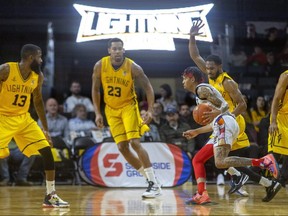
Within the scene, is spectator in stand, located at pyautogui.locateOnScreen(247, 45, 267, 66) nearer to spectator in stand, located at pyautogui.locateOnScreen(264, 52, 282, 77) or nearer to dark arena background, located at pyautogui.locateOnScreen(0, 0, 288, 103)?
spectator in stand, located at pyautogui.locateOnScreen(264, 52, 282, 77)

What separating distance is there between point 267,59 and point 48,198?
27.6 feet

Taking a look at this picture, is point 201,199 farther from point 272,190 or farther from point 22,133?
point 22,133

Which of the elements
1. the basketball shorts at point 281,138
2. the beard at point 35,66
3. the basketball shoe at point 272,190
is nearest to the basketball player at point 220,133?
the basketball shoe at point 272,190

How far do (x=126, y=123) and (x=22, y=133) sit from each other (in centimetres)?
154

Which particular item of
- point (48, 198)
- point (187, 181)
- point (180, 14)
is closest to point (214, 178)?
point (187, 181)

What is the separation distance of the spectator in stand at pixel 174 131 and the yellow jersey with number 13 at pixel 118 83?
9.15 ft

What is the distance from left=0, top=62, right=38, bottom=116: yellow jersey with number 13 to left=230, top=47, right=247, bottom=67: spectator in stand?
7726 millimetres

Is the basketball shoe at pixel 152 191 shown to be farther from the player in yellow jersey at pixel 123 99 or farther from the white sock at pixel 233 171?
the white sock at pixel 233 171

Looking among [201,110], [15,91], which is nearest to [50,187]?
[15,91]

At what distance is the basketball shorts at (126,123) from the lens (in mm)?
7766

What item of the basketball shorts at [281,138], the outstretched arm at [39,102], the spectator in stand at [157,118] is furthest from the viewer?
the spectator in stand at [157,118]

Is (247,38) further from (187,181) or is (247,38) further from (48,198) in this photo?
(48,198)

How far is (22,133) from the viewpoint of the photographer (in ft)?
21.9

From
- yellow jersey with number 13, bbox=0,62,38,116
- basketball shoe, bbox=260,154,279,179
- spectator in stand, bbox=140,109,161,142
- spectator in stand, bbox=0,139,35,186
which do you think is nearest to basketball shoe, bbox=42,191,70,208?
yellow jersey with number 13, bbox=0,62,38,116
